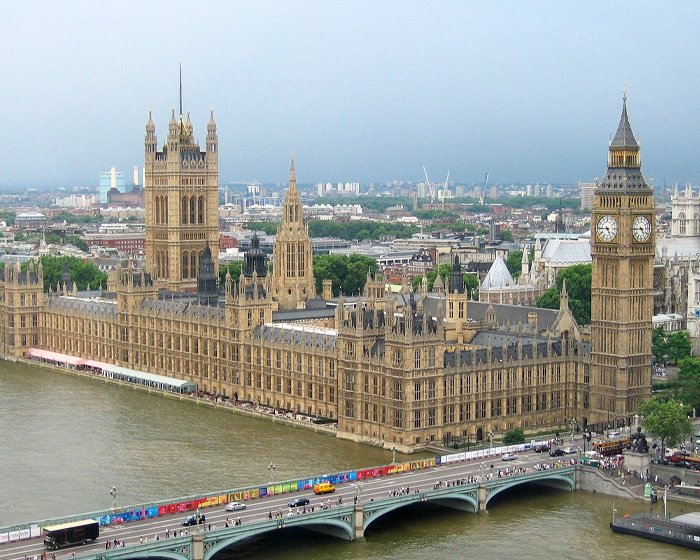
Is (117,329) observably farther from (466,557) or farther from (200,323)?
(466,557)

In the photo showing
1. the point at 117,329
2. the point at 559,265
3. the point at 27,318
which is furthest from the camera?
the point at 559,265

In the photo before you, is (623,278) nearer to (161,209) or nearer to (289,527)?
(289,527)

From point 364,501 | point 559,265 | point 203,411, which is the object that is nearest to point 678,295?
point 559,265

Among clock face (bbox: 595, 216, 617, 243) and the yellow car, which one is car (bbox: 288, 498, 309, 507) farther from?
clock face (bbox: 595, 216, 617, 243)

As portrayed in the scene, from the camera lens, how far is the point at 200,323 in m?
132

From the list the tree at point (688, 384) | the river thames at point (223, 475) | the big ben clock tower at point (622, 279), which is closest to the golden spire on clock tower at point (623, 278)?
the big ben clock tower at point (622, 279)

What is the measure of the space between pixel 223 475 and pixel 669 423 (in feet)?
102

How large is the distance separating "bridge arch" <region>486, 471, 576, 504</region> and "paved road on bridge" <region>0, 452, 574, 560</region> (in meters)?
1.29

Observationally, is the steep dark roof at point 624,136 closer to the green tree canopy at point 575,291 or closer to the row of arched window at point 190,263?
the green tree canopy at point 575,291

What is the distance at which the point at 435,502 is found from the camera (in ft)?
299

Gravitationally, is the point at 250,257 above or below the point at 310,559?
above

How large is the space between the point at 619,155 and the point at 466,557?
39346mm

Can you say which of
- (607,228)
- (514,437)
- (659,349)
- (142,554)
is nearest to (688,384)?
(607,228)

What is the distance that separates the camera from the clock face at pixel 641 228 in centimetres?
10644
